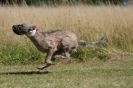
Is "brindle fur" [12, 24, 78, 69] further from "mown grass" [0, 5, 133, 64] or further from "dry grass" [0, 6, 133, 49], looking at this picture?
"dry grass" [0, 6, 133, 49]

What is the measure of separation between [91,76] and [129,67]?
1.61m

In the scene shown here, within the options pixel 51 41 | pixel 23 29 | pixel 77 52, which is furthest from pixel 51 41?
pixel 77 52

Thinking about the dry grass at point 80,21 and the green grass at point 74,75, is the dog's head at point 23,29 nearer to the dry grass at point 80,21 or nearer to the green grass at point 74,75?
the green grass at point 74,75

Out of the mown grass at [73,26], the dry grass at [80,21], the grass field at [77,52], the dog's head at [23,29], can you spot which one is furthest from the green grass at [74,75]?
the dry grass at [80,21]

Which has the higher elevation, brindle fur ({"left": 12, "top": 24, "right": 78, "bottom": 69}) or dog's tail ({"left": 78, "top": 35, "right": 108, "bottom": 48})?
brindle fur ({"left": 12, "top": 24, "right": 78, "bottom": 69})

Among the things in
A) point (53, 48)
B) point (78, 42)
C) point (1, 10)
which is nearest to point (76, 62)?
point (78, 42)

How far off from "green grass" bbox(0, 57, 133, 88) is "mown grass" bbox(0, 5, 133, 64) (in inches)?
25.3

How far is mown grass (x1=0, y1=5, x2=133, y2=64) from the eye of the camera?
12516 mm

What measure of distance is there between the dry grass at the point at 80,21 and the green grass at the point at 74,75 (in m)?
1.81

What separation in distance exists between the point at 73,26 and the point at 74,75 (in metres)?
4.57

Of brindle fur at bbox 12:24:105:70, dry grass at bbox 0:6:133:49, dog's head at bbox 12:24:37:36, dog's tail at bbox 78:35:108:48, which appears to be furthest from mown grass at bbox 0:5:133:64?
dog's head at bbox 12:24:37:36

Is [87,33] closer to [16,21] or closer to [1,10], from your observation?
[16,21]

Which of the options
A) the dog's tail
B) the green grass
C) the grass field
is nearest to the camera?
the green grass

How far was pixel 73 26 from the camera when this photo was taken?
1418cm
